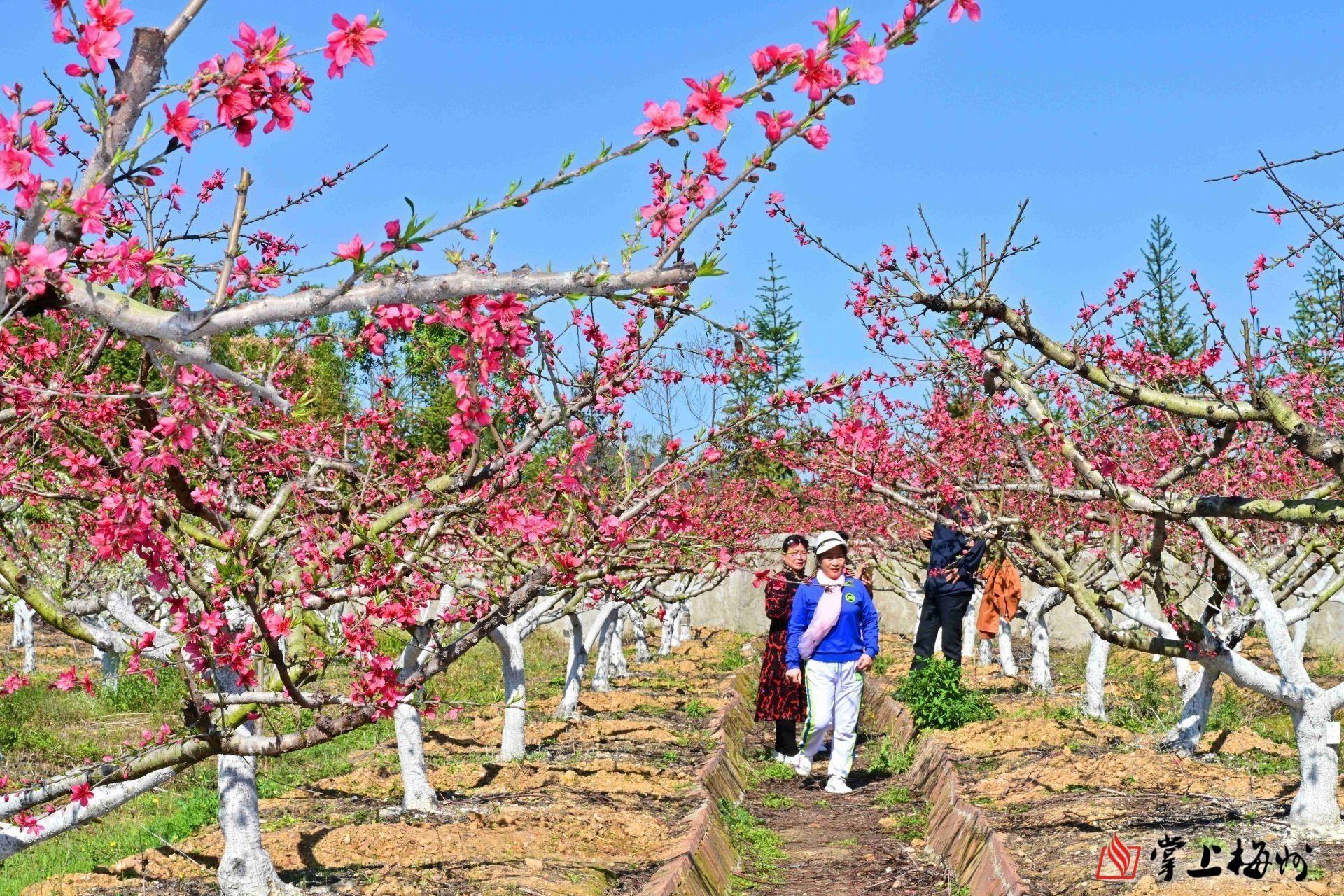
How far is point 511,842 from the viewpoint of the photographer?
297 inches

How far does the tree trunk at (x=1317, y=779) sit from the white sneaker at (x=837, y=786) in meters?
4.15

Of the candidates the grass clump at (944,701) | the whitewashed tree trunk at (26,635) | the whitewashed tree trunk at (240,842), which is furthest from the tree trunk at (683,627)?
the whitewashed tree trunk at (240,842)

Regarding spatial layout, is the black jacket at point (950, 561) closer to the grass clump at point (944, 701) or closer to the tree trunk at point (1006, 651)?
the grass clump at point (944, 701)

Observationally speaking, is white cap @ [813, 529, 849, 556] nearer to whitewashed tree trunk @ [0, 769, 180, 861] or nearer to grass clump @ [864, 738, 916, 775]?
grass clump @ [864, 738, 916, 775]

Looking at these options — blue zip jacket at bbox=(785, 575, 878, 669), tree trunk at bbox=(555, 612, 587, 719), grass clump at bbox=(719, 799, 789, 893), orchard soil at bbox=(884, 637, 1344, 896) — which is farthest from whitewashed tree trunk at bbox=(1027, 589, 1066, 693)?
grass clump at bbox=(719, 799, 789, 893)

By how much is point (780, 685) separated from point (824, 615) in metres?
1.62

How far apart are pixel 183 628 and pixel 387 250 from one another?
1.84 metres

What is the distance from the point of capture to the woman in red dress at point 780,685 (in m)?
11.6

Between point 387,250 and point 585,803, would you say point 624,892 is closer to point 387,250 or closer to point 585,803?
point 585,803

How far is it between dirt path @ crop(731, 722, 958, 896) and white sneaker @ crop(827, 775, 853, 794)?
68 millimetres

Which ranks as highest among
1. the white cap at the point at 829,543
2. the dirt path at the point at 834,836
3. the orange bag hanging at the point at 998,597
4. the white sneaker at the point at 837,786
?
the white cap at the point at 829,543

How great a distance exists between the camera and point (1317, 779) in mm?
6691

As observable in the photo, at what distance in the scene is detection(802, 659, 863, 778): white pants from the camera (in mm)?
10359

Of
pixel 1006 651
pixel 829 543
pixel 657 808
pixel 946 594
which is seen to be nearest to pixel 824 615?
pixel 829 543
